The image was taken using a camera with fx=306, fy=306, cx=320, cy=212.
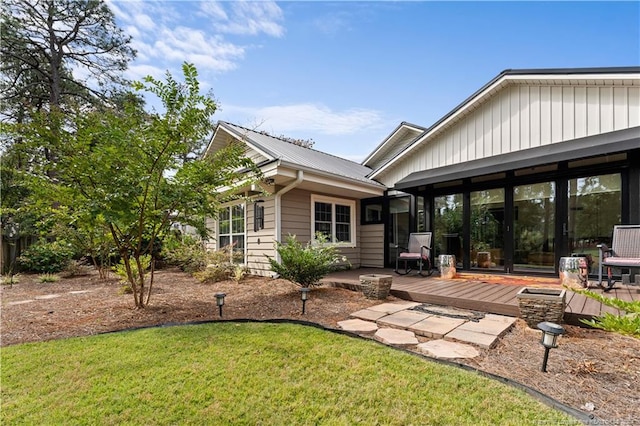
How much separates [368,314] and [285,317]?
1119 mm

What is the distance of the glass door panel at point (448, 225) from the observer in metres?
7.26

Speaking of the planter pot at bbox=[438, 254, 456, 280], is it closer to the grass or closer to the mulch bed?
the mulch bed

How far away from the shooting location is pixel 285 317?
4.12 meters

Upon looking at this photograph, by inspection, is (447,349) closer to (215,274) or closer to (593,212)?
(593,212)

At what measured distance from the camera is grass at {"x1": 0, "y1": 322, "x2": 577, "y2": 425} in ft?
6.42

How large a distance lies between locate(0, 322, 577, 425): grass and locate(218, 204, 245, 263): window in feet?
17.7

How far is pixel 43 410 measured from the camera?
2.08 meters

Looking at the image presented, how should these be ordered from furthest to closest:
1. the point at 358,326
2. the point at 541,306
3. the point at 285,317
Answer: the point at 285,317
the point at 358,326
the point at 541,306

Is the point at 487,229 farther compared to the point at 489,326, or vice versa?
the point at 487,229

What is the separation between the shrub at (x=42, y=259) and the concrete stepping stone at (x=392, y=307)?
9.61 meters

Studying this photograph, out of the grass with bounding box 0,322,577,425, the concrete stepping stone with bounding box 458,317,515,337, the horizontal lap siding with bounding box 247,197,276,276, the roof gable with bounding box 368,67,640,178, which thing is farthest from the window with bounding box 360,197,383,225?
the grass with bounding box 0,322,577,425

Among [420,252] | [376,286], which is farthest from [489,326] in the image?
[420,252]

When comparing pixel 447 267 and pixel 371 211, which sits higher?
pixel 371 211

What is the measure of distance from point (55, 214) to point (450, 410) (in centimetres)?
528
